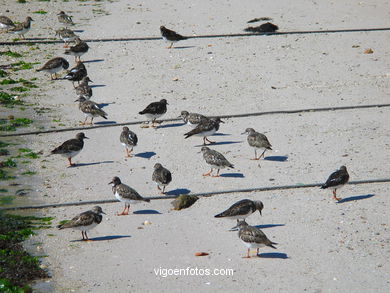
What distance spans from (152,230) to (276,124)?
6165mm

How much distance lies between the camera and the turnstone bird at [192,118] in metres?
17.4

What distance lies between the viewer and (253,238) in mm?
11664

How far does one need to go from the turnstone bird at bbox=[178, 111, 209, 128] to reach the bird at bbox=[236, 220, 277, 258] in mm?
5592

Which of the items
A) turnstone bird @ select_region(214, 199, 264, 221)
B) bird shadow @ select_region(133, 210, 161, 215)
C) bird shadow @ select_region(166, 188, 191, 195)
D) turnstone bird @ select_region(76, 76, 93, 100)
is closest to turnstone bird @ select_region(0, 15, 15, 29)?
turnstone bird @ select_region(76, 76, 93, 100)

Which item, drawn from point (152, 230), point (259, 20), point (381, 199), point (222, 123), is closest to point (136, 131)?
point (222, 123)

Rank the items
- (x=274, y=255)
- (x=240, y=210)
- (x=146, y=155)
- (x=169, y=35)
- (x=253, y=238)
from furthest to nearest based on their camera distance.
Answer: (x=169, y=35) < (x=146, y=155) < (x=240, y=210) < (x=274, y=255) < (x=253, y=238)

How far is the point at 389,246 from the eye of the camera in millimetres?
11977

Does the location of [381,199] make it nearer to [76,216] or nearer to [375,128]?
[375,128]

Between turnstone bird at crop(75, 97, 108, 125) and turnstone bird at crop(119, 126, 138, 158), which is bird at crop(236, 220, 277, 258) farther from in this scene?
turnstone bird at crop(75, 97, 108, 125)

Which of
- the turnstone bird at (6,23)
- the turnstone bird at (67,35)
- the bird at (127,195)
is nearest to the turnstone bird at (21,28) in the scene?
the turnstone bird at (6,23)

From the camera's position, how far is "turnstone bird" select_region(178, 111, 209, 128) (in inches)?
683

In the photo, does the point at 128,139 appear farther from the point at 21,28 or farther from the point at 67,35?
the point at 21,28

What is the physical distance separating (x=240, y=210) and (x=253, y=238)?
3.73ft

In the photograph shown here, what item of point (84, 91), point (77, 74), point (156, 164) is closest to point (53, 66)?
point (77, 74)
